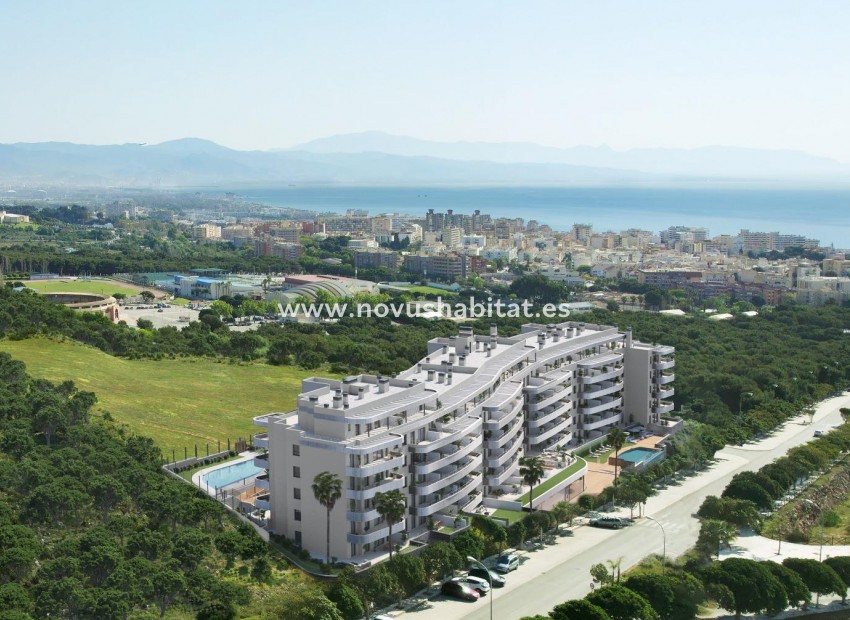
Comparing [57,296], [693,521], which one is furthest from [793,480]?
[57,296]

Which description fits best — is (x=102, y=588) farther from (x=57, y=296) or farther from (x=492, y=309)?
(x=492, y=309)

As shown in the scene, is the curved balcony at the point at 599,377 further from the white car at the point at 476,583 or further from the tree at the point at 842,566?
the white car at the point at 476,583

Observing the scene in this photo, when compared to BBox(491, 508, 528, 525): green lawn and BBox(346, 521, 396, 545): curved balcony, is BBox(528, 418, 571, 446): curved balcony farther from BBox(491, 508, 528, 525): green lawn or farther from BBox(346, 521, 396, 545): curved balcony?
BBox(346, 521, 396, 545): curved balcony

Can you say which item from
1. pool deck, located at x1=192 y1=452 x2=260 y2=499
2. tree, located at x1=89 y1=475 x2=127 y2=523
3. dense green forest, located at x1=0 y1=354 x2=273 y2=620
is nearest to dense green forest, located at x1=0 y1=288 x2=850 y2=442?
pool deck, located at x1=192 y1=452 x2=260 y2=499

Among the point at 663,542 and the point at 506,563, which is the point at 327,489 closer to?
the point at 506,563

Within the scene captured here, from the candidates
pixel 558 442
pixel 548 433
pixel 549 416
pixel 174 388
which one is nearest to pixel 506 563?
pixel 548 433

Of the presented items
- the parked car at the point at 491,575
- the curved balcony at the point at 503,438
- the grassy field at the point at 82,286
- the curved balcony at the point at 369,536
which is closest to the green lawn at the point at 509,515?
the curved balcony at the point at 503,438

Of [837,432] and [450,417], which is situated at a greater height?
[450,417]
